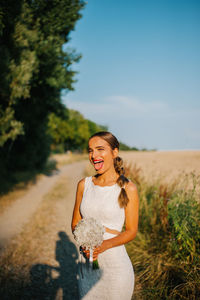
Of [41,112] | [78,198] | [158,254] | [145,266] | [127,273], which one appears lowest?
[145,266]

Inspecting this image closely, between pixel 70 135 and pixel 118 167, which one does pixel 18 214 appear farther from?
pixel 70 135

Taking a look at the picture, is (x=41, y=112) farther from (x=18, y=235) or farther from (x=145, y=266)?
(x=145, y=266)

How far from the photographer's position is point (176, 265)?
3.28 metres

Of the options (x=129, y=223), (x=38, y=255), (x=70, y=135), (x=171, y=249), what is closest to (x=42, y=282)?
(x=38, y=255)

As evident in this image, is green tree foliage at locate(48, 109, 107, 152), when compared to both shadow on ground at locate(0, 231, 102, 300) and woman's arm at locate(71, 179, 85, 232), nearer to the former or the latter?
shadow on ground at locate(0, 231, 102, 300)

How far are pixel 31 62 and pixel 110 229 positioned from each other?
7093 mm

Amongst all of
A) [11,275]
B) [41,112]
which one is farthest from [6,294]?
[41,112]

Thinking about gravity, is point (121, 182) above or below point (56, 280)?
above

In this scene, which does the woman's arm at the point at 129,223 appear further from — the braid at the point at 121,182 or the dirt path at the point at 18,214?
the dirt path at the point at 18,214

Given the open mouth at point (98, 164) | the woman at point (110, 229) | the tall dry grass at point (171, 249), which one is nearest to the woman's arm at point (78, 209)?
the woman at point (110, 229)

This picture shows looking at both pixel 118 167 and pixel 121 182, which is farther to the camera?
pixel 118 167

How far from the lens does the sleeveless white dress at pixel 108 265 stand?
1.82 m

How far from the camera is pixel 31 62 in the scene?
7152 millimetres

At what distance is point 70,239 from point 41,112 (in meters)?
7.55
